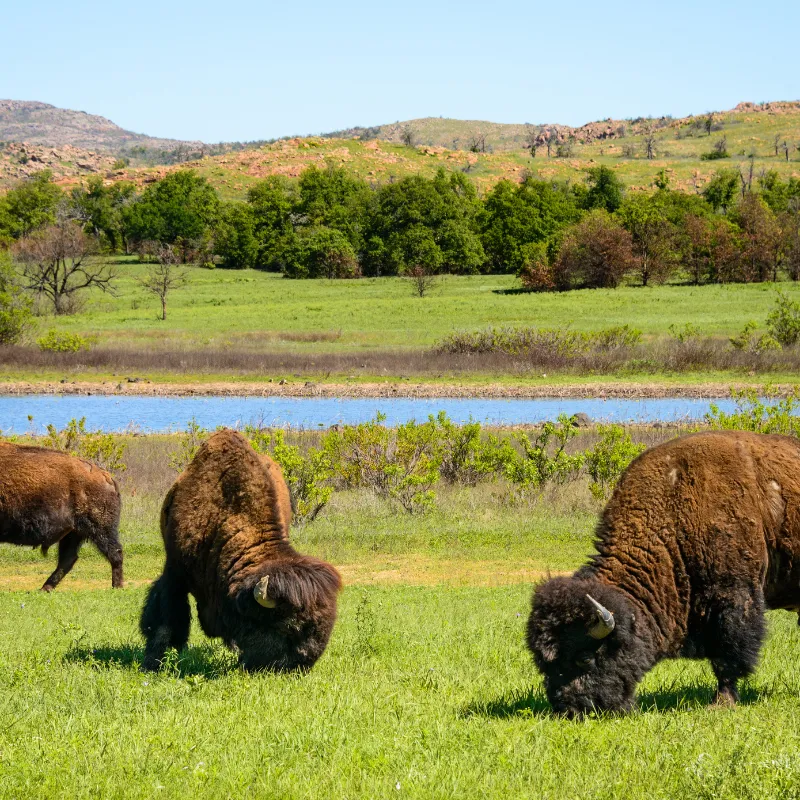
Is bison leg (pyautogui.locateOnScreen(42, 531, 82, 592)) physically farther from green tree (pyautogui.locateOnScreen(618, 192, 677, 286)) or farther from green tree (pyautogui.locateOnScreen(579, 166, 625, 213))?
green tree (pyautogui.locateOnScreen(579, 166, 625, 213))

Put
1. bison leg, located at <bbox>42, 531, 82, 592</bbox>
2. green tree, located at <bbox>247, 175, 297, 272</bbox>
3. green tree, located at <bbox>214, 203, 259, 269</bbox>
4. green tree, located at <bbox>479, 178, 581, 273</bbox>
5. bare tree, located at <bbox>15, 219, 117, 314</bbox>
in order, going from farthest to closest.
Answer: green tree, located at <bbox>214, 203, 259, 269</bbox>, green tree, located at <bbox>247, 175, 297, 272</bbox>, green tree, located at <bbox>479, 178, 581, 273</bbox>, bare tree, located at <bbox>15, 219, 117, 314</bbox>, bison leg, located at <bbox>42, 531, 82, 592</bbox>

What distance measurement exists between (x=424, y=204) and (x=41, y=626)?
85768 mm

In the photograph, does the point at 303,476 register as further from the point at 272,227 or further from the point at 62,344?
the point at 272,227

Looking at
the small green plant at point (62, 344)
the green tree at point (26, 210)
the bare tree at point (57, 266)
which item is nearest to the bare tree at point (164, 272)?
the bare tree at point (57, 266)

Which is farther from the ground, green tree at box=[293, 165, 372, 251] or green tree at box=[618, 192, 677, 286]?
green tree at box=[293, 165, 372, 251]

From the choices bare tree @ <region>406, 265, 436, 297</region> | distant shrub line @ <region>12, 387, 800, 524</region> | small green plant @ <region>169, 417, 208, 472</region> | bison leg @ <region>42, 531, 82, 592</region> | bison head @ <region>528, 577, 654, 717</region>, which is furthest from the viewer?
bare tree @ <region>406, 265, 436, 297</region>

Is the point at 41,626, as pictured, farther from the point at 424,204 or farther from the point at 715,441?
the point at 424,204

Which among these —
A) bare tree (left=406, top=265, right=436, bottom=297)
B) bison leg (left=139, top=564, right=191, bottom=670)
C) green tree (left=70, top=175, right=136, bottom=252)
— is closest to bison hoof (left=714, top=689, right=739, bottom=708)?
bison leg (left=139, top=564, right=191, bottom=670)

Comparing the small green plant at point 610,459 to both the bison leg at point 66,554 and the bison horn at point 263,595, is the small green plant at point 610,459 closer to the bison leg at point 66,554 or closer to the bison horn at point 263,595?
the bison leg at point 66,554

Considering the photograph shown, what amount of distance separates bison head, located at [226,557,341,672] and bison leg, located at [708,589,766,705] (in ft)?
9.24

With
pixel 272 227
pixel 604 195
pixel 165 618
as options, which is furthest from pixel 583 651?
pixel 604 195

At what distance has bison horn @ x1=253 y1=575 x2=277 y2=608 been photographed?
303 inches

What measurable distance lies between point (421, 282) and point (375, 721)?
71843 millimetres

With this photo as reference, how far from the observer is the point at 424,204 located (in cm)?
9412
